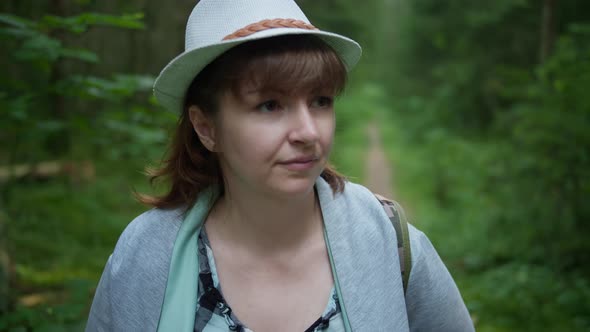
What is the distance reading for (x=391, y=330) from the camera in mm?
1695

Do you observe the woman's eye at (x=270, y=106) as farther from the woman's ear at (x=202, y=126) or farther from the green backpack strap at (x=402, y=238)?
the green backpack strap at (x=402, y=238)

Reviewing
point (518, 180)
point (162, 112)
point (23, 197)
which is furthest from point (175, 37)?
point (518, 180)

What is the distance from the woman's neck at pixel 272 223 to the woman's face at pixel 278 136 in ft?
0.47

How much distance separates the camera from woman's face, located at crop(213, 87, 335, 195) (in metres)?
1.65

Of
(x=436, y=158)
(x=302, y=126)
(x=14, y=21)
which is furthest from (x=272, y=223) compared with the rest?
(x=436, y=158)

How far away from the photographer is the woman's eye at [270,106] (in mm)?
1674

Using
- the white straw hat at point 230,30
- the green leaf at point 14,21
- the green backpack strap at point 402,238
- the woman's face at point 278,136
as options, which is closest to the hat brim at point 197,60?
the white straw hat at point 230,30

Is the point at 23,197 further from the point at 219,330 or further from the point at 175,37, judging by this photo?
the point at 219,330

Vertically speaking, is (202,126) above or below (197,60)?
below

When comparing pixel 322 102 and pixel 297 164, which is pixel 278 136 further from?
pixel 322 102

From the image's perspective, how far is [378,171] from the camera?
13.7 m

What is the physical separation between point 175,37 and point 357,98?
810 inches

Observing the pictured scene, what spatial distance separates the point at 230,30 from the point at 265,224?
70cm

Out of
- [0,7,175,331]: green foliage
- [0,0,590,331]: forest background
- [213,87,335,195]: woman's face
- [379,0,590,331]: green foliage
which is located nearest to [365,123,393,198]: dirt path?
[0,0,590,331]: forest background
